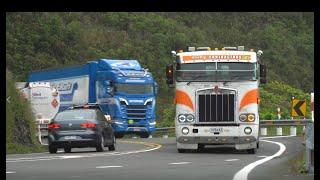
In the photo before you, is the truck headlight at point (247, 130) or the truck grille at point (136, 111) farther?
the truck grille at point (136, 111)

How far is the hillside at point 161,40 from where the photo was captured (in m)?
74.2

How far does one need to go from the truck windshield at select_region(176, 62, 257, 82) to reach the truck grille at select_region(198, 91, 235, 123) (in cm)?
51

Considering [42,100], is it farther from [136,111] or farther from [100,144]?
[100,144]

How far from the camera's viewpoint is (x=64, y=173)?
783 inches

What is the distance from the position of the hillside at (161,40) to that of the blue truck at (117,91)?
50.0 feet

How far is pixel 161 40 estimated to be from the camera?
81875 millimetres

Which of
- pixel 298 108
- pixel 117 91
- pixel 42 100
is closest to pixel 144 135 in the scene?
pixel 117 91

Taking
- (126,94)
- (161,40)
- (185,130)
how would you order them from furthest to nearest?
(161,40) < (126,94) < (185,130)

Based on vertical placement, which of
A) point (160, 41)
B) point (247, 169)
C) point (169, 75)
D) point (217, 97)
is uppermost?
point (160, 41)

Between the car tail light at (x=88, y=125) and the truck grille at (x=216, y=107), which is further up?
the truck grille at (x=216, y=107)

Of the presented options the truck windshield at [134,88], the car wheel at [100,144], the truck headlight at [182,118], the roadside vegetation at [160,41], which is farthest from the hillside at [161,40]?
the truck headlight at [182,118]

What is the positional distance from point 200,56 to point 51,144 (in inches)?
206

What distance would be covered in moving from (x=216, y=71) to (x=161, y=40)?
53163 millimetres

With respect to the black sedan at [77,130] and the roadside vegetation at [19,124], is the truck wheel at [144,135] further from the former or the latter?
the black sedan at [77,130]
